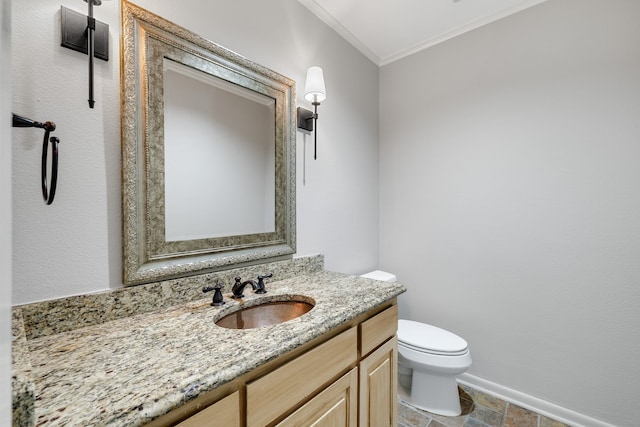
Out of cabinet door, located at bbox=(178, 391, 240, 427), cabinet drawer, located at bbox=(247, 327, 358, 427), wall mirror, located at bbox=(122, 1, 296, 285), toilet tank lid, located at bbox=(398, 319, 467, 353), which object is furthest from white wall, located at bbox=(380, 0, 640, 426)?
cabinet door, located at bbox=(178, 391, 240, 427)

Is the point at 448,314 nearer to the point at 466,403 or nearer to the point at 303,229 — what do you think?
the point at 466,403

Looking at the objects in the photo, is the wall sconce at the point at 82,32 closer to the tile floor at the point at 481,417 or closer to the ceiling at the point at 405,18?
the ceiling at the point at 405,18

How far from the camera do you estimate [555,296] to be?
160cm

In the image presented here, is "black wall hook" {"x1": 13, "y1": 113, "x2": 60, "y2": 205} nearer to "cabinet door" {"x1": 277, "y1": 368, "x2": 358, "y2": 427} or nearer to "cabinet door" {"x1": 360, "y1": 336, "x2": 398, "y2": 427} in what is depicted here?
"cabinet door" {"x1": 277, "y1": 368, "x2": 358, "y2": 427}

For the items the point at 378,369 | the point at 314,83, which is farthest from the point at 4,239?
the point at 314,83

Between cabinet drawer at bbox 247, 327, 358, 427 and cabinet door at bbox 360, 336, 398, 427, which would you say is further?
cabinet door at bbox 360, 336, 398, 427

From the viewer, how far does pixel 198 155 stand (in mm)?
1198

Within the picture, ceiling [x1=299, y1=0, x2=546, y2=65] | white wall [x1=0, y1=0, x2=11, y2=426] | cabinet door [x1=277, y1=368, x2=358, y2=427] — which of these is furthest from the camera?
ceiling [x1=299, y1=0, x2=546, y2=65]

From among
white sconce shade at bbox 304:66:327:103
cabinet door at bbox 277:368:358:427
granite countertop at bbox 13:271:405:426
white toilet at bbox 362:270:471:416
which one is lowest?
white toilet at bbox 362:270:471:416

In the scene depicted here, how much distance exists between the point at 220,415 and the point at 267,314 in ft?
1.74

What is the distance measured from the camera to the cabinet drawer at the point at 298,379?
0.72 m

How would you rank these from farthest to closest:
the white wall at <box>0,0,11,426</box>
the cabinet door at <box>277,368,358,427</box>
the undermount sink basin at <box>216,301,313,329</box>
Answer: the undermount sink basin at <box>216,301,313,329</box>, the cabinet door at <box>277,368,358,427</box>, the white wall at <box>0,0,11,426</box>

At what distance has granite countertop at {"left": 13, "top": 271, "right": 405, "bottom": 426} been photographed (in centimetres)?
50

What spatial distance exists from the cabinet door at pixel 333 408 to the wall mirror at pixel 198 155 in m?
0.66
